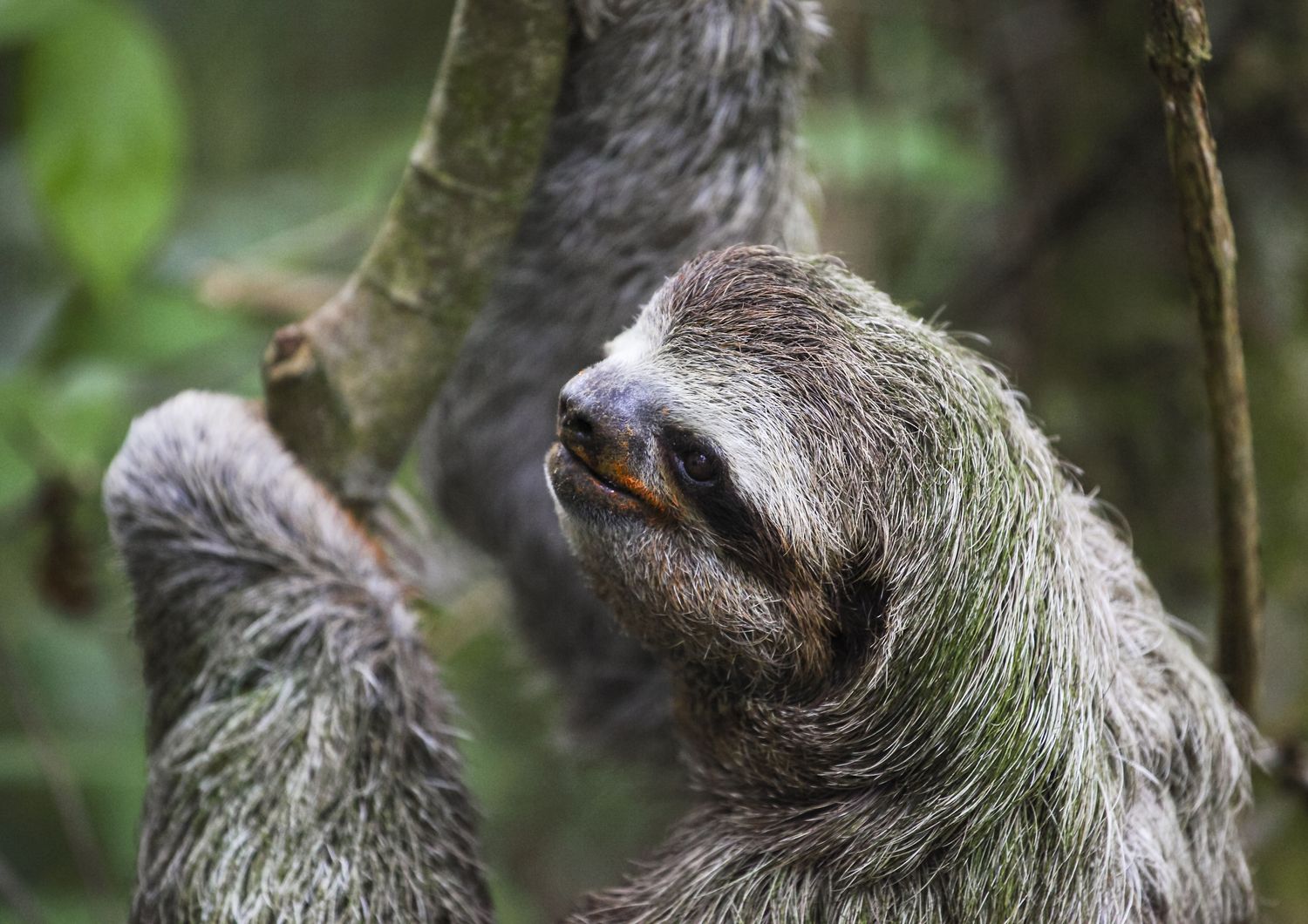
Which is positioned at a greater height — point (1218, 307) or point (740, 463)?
point (1218, 307)

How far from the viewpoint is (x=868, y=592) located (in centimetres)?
231

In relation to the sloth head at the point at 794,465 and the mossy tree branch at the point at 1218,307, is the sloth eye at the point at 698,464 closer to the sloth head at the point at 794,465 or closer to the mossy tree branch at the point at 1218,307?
the sloth head at the point at 794,465

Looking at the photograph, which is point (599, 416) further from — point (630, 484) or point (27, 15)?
point (27, 15)

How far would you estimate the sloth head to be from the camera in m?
2.17

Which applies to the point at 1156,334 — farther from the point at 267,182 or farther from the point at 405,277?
the point at 267,182

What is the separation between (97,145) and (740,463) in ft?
10.6

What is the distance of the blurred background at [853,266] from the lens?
4.16 m

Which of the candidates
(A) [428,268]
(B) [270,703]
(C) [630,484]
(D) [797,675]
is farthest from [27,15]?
(D) [797,675]

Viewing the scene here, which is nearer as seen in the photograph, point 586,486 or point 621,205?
point 586,486

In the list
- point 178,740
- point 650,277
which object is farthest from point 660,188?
point 178,740

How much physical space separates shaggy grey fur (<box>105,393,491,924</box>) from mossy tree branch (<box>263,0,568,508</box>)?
259 millimetres

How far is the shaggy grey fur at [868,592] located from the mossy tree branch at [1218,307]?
55 cm

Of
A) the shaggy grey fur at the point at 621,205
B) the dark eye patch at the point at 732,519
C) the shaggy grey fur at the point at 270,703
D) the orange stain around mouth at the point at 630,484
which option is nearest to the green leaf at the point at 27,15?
the shaggy grey fur at the point at 270,703

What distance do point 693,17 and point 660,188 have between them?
470 millimetres
